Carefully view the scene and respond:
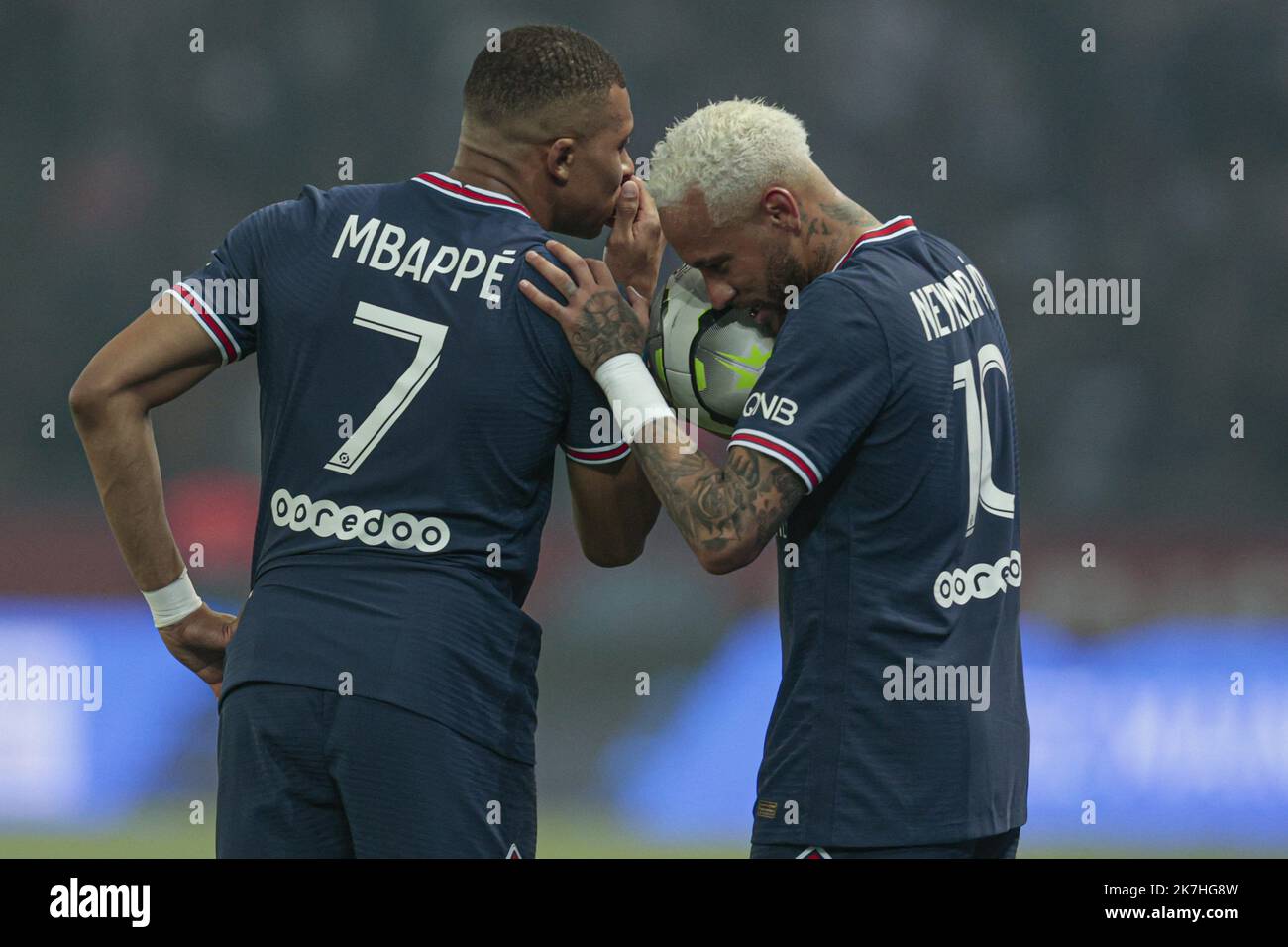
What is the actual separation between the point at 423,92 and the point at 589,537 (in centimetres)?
432

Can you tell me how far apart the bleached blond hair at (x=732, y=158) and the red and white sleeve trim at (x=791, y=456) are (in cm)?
42

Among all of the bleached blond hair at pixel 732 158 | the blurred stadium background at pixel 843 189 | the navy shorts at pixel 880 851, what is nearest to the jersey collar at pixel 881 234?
the bleached blond hair at pixel 732 158

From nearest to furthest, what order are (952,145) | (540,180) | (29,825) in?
(540,180)
(29,825)
(952,145)

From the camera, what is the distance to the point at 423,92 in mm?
6352

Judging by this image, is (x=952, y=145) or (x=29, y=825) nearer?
(x=29, y=825)

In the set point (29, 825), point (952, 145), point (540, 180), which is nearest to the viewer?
point (540, 180)

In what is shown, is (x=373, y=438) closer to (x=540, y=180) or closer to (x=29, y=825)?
(x=540, y=180)

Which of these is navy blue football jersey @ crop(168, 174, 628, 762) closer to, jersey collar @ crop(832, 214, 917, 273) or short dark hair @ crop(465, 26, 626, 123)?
short dark hair @ crop(465, 26, 626, 123)

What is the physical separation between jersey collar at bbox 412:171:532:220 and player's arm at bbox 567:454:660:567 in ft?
1.41

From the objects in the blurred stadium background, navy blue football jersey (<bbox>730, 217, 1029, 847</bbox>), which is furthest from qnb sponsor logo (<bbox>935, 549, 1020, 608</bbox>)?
the blurred stadium background

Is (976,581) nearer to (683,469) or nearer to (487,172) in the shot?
(683,469)

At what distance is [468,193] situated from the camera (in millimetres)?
2357

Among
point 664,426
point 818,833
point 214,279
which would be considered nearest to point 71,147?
point 214,279

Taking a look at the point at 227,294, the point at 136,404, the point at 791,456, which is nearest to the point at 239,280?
the point at 227,294
